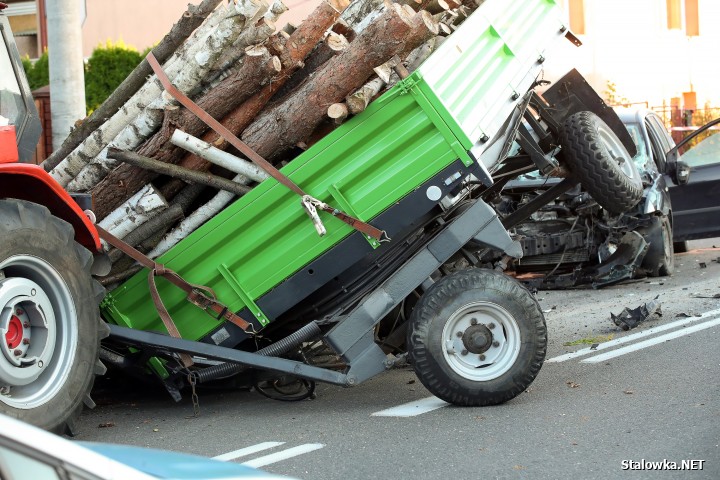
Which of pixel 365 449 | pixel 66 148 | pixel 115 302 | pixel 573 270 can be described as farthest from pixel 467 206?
pixel 573 270

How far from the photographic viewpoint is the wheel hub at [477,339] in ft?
21.3

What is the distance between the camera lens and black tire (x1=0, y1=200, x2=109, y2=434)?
542 centimetres

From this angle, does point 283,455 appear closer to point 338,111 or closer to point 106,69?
point 338,111

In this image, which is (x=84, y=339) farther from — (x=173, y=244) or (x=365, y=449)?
(x=365, y=449)

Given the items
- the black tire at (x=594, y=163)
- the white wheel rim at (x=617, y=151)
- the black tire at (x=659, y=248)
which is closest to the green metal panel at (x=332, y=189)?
the black tire at (x=594, y=163)

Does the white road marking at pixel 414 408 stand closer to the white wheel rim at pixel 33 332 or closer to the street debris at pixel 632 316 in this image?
the white wheel rim at pixel 33 332

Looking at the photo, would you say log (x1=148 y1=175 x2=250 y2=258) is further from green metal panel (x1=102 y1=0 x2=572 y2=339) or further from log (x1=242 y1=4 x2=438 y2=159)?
log (x1=242 y1=4 x2=438 y2=159)

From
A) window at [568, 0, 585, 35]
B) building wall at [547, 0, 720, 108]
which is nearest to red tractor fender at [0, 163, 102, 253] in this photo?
building wall at [547, 0, 720, 108]

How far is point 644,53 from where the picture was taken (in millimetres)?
33000

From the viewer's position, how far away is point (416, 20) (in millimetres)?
6469

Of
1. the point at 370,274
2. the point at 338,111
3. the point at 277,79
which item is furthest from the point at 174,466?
the point at 277,79

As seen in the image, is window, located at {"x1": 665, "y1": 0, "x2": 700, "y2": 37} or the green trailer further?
window, located at {"x1": 665, "y1": 0, "x2": 700, "y2": 37}

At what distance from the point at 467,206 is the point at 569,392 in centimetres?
131

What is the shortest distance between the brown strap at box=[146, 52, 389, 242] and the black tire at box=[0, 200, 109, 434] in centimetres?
109
